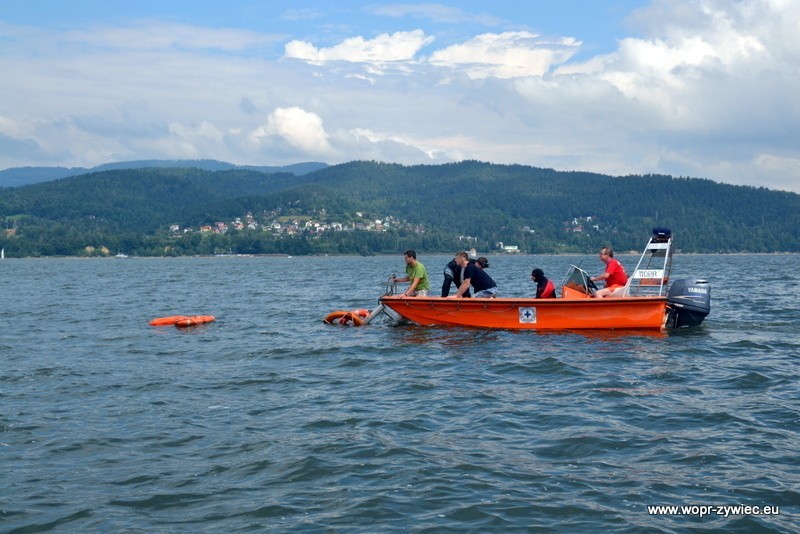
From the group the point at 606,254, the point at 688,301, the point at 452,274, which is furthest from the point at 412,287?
the point at 688,301

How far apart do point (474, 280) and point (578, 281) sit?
7.67ft

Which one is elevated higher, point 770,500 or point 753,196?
point 753,196

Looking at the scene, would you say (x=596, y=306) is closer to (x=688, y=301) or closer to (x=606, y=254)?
(x=606, y=254)

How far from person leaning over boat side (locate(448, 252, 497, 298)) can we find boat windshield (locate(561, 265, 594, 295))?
1732mm

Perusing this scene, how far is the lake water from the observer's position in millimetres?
7840

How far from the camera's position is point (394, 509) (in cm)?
786

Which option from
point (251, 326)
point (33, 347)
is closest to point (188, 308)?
point (251, 326)

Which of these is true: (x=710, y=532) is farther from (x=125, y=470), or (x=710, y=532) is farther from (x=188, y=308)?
(x=188, y=308)

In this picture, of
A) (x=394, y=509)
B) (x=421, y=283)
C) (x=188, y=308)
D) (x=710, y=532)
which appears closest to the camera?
(x=710, y=532)

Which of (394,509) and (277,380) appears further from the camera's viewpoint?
(277,380)

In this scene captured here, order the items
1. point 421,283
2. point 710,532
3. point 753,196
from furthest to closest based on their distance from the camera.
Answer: point 753,196, point 421,283, point 710,532

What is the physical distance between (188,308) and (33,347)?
12.6 meters

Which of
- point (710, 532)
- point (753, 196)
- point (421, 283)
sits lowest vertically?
point (710, 532)

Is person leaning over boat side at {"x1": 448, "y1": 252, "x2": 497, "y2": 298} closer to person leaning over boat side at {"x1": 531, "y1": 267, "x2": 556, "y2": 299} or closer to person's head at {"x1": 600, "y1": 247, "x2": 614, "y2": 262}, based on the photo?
person leaning over boat side at {"x1": 531, "y1": 267, "x2": 556, "y2": 299}
